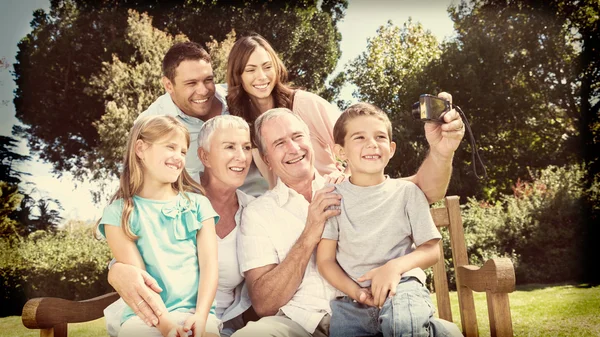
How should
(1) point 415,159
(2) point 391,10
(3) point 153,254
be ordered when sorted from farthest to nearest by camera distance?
(1) point 415,159 → (2) point 391,10 → (3) point 153,254

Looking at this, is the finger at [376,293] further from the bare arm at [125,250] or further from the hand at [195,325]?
the bare arm at [125,250]

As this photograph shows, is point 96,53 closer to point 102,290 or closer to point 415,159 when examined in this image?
point 102,290

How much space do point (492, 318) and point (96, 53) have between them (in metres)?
9.91

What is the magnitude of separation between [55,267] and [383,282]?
696cm

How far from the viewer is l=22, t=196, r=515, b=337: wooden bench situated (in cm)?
182

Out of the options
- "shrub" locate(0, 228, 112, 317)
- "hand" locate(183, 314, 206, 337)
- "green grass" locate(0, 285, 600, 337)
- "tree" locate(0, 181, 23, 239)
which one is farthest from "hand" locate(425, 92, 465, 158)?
"shrub" locate(0, 228, 112, 317)

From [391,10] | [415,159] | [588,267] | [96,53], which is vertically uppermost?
[96,53]

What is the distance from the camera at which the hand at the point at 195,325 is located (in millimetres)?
1688

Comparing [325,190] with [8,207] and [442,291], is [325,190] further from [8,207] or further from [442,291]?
[8,207]

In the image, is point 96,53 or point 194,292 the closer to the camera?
point 194,292

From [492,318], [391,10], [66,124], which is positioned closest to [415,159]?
[391,10]

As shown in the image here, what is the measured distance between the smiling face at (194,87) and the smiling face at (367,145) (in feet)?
3.54

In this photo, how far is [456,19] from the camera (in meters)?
6.43

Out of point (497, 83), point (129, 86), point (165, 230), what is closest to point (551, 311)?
point (497, 83)
